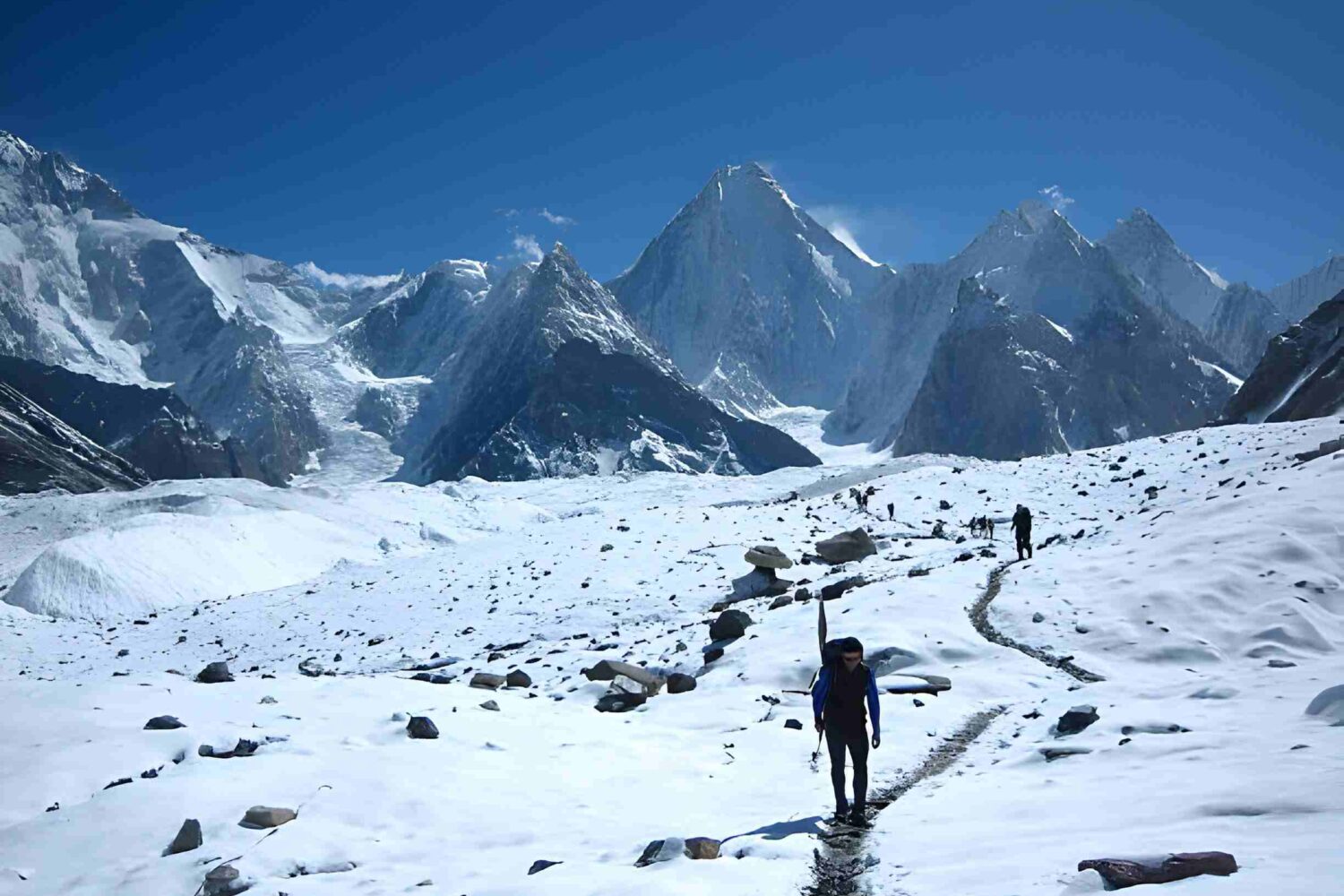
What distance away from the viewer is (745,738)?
1427 cm

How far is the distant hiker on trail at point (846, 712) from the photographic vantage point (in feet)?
33.3

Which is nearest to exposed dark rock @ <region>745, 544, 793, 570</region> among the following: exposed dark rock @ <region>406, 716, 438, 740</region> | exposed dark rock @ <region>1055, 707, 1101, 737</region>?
exposed dark rock @ <region>1055, 707, 1101, 737</region>

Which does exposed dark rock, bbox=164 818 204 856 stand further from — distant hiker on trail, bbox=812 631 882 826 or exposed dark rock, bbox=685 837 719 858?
distant hiker on trail, bbox=812 631 882 826

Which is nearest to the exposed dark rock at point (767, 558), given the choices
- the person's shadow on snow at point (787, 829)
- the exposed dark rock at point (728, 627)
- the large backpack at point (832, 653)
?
the exposed dark rock at point (728, 627)

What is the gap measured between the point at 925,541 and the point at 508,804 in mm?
25079

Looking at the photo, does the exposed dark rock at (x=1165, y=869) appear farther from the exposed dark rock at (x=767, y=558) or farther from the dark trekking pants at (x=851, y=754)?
the exposed dark rock at (x=767, y=558)

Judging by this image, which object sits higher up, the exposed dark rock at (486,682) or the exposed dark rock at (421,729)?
the exposed dark rock at (486,682)

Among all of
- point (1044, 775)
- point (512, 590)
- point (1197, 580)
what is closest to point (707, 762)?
point (1044, 775)

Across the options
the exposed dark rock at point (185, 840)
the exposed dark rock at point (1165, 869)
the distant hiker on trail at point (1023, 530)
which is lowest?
the exposed dark rock at point (185, 840)

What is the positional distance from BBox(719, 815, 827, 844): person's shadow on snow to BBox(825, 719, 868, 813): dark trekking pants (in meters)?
0.41

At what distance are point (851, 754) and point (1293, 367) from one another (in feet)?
381

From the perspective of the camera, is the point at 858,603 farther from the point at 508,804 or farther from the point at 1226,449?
the point at 1226,449

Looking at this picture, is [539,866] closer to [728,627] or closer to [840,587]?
[728,627]

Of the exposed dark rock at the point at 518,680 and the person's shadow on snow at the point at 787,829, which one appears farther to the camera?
the exposed dark rock at the point at 518,680
